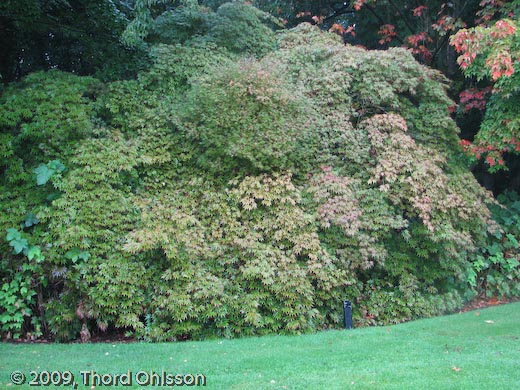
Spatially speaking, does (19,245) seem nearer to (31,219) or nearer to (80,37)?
(31,219)

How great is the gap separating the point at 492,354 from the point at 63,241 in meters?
5.62

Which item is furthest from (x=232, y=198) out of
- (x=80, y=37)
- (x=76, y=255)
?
(x=80, y=37)

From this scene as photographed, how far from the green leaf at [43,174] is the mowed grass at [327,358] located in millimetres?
2313

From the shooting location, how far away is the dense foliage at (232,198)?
6777 millimetres

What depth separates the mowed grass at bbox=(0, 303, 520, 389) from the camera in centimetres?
459

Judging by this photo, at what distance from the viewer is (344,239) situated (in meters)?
7.85

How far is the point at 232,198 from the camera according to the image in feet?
25.6

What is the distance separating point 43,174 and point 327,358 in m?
4.85

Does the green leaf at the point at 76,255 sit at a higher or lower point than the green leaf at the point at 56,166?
lower

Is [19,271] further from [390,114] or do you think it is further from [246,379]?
[390,114]

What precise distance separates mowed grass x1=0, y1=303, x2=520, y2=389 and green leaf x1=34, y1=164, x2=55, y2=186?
2313mm

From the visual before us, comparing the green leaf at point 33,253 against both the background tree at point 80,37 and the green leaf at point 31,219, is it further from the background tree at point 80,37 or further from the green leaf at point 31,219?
the background tree at point 80,37

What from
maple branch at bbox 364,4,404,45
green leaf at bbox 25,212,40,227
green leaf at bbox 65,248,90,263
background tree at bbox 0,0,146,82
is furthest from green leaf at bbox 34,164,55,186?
maple branch at bbox 364,4,404,45

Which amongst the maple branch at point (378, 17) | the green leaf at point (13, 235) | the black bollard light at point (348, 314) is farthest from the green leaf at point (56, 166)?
the maple branch at point (378, 17)
